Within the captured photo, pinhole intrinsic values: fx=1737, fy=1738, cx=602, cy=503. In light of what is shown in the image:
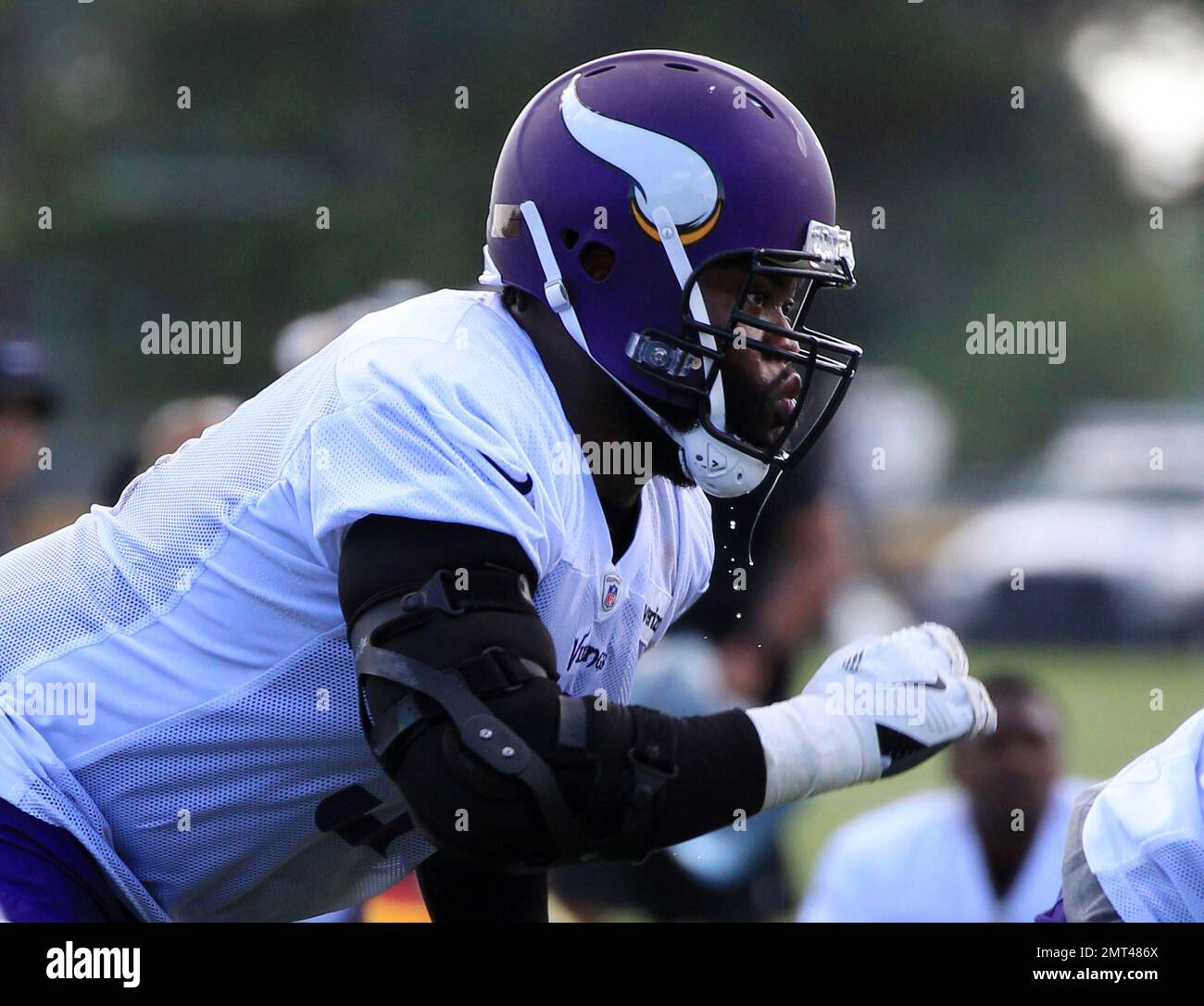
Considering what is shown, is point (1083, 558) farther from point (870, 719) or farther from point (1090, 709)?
point (870, 719)

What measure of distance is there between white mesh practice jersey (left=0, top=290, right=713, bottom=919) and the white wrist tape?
0.34 meters

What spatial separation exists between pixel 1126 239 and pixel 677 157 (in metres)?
16.0

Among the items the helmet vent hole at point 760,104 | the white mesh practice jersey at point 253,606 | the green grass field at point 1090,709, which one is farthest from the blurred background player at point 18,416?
the helmet vent hole at point 760,104

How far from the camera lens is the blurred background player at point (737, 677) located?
456 cm

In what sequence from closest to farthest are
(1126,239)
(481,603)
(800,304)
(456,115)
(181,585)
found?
(481,603) < (181,585) < (800,304) < (456,115) < (1126,239)

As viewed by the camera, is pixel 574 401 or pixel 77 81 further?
pixel 77 81

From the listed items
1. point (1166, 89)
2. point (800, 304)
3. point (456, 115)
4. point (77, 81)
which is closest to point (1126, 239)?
point (1166, 89)

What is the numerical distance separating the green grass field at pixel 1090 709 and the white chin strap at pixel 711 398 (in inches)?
140

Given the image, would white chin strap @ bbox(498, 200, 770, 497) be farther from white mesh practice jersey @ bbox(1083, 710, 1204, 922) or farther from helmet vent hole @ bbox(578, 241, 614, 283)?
white mesh practice jersey @ bbox(1083, 710, 1204, 922)

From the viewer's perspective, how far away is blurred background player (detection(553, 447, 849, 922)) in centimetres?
456

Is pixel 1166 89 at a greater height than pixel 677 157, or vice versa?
pixel 1166 89

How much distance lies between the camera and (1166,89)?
605 inches

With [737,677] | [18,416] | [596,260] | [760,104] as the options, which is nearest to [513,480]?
[596,260]
